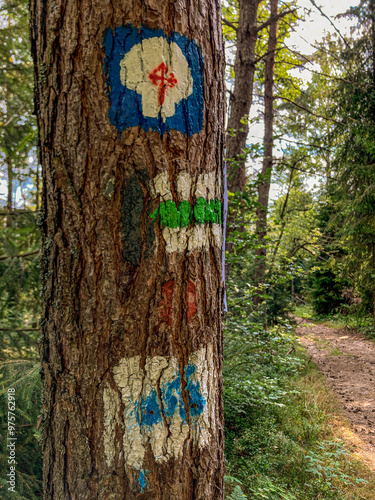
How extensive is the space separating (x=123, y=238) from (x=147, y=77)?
47cm

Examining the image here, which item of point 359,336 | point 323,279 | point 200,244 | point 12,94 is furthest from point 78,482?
point 323,279

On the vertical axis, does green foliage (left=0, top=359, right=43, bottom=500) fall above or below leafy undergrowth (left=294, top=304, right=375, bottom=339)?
above

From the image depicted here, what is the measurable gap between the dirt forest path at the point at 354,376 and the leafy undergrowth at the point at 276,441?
0.27 meters

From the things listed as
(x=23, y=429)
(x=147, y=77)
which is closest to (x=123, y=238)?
(x=147, y=77)

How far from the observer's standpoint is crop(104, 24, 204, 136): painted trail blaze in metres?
0.92

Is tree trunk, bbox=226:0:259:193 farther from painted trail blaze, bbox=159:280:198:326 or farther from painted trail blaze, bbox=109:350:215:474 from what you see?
painted trail blaze, bbox=109:350:215:474

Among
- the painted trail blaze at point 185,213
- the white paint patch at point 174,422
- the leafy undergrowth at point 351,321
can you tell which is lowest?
the leafy undergrowth at point 351,321

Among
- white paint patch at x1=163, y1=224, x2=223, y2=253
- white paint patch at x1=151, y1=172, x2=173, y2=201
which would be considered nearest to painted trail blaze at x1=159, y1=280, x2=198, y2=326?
white paint patch at x1=163, y1=224, x2=223, y2=253

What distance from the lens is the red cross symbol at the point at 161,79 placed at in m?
0.95

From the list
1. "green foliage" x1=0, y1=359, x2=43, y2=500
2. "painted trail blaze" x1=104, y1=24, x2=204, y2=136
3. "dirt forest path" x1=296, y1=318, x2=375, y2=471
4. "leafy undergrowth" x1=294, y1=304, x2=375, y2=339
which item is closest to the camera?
"painted trail blaze" x1=104, y1=24, x2=204, y2=136

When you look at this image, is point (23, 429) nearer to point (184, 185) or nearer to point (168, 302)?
point (168, 302)

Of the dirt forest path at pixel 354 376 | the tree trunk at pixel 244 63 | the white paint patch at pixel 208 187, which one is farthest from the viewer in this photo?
the tree trunk at pixel 244 63

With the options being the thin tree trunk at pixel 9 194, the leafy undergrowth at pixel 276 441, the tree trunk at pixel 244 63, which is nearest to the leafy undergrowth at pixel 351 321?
the leafy undergrowth at pixel 276 441

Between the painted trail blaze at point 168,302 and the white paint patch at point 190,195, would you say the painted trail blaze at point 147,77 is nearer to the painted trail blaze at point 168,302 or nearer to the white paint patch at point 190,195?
the white paint patch at point 190,195
